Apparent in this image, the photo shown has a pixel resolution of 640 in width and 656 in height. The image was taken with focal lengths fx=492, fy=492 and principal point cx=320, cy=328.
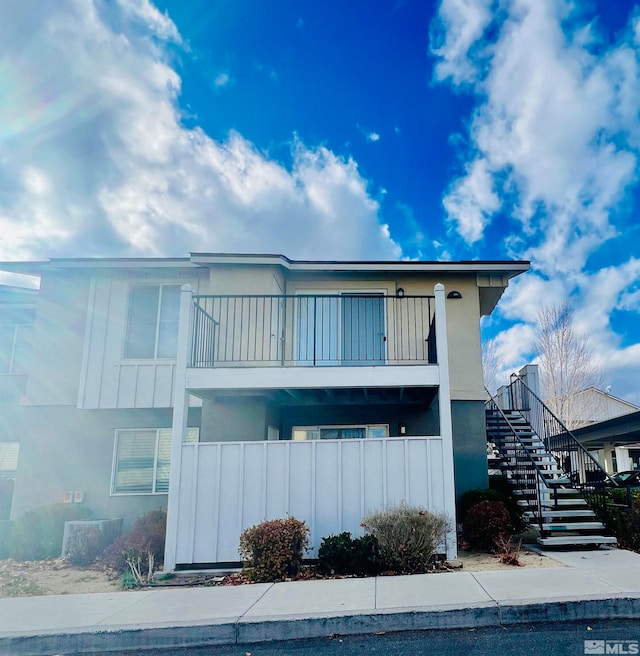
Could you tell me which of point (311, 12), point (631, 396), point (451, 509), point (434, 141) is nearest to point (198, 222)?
point (311, 12)

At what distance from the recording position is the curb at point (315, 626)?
16.0 feet

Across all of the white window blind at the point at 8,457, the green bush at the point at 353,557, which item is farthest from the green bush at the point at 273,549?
the white window blind at the point at 8,457

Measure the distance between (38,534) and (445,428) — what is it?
8020 millimetres

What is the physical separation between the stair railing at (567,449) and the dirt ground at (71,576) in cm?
242

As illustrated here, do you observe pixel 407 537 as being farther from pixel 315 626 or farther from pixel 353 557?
pixel 315 626

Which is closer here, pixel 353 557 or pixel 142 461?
pixel 353 557

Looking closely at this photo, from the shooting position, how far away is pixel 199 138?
14.0m

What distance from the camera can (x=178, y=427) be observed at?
27.3 feet

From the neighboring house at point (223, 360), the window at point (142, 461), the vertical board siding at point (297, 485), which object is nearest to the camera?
the vertical board siding at point (297, 485)

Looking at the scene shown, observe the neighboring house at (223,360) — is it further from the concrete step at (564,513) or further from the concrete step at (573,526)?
the concrete step at (573,526)

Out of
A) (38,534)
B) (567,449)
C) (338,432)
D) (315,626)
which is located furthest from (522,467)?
(38,534)

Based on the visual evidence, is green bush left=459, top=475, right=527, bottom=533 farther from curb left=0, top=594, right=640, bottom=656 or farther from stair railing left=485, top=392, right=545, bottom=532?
curb left=0, top=594, right=640, bottom=656

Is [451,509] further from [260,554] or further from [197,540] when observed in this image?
[197,540]

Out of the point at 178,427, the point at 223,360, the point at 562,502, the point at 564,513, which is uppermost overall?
the point at 223,360
